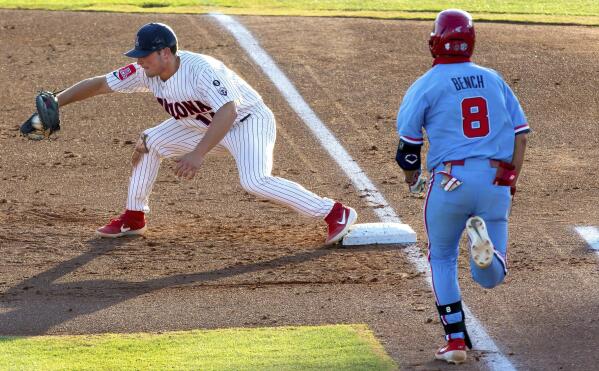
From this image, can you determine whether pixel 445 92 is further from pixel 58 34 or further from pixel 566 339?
pixel 58 34

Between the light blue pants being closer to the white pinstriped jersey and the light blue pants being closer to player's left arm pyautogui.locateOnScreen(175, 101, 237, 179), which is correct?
player's left arm pyautogui.locateOnScreen(175, 101, 237, 179)

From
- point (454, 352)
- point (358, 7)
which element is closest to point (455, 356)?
point (454, 352)

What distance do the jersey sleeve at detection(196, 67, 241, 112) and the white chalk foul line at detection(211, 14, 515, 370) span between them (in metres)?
1.54

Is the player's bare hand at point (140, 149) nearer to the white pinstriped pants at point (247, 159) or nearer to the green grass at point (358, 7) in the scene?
the white pinstriped pants at point (247, 159)

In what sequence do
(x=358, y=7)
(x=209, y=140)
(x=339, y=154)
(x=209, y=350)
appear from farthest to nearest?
(x=358, y=7) < (x=339, y=154) < (x=209, y=140) < (x=209, y=350)

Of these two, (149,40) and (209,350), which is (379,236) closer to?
(149,40)

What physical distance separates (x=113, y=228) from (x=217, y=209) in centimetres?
94

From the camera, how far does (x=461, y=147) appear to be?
5.51 m

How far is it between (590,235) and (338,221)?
170cm

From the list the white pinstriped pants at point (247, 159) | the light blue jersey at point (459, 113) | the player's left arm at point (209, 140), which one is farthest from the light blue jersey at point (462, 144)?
→ the white pinstriped pants at point (247, 159)

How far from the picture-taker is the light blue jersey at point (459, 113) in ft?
18.0

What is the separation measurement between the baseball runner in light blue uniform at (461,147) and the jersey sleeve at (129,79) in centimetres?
250

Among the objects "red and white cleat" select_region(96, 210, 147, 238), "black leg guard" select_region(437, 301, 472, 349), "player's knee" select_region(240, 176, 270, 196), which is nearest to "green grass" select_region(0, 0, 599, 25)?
"red and white cleat" select_region(96, 210, 147, 238)

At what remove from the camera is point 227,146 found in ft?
24.8
